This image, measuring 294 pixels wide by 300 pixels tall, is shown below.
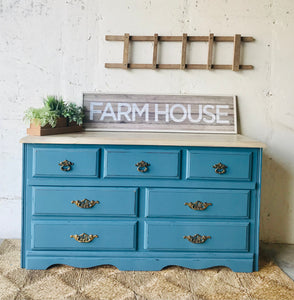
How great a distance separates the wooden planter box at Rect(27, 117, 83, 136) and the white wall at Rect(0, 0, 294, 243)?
0.30 meters

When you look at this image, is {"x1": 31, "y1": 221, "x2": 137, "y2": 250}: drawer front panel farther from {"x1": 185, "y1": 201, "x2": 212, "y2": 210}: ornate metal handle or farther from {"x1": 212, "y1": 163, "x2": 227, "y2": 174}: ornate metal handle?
{"x1": 212, "y1": 163, "x2": 227, "y2": 174}: ornate metal handle

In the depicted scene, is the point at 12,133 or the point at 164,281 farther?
the point at 12,133

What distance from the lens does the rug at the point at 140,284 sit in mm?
2373

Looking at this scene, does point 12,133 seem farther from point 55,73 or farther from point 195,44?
point 195,44

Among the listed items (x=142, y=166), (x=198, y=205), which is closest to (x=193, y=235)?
(x=198, y=205)

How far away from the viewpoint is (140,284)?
252cm

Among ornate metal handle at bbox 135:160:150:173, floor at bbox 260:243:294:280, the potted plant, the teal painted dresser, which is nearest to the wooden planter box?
the potted plant

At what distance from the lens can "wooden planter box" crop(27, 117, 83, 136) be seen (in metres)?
2.66

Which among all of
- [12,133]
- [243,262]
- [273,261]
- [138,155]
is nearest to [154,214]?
[138,155]

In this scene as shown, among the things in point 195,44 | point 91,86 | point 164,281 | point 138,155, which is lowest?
point 164,281

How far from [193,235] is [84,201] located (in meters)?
0.83

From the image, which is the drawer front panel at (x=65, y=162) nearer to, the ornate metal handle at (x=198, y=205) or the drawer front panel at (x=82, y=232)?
the drawer front panel at (x=82, y=232)

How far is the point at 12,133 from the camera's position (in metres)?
3.29

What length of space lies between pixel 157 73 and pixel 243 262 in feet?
5.64
